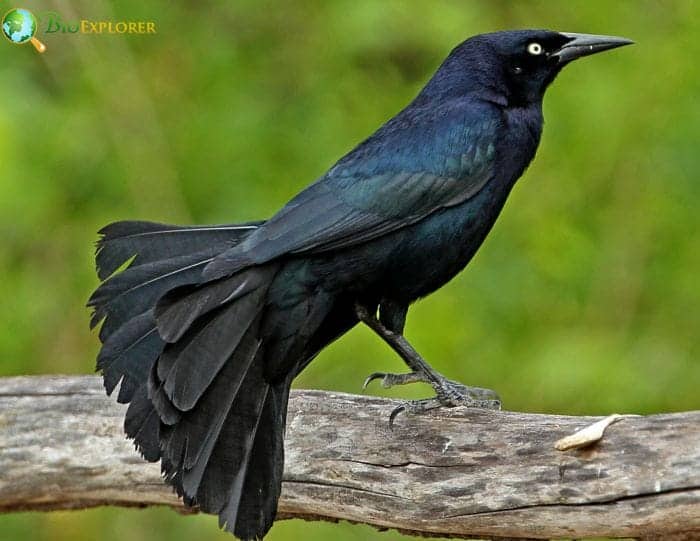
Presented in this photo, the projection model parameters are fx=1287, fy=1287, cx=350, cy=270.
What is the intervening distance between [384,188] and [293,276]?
0.41m

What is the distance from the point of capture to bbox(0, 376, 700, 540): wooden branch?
3.28 metres

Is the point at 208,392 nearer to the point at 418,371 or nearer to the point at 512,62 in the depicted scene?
the point at 418,371

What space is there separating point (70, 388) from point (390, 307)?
3.60ft

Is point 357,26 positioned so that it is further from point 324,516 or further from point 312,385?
point 324,516

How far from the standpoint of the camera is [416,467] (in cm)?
371

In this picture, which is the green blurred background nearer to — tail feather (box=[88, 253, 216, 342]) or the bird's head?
the bird's head

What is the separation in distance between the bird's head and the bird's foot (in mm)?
967

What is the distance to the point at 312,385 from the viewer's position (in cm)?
529

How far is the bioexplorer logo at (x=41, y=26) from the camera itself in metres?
5.84

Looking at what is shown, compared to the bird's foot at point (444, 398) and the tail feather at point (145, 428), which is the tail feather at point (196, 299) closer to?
the tail feather at point (145, 428)

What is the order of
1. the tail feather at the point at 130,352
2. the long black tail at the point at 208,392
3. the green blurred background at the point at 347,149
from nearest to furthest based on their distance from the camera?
the long black tail at the point at 208,392
the tail feather at the point at 130,352
the green blurred background at the point at 347,149

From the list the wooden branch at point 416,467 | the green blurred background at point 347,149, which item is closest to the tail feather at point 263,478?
the wooden branch at point 416,467

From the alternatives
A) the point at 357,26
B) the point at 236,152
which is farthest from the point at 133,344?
the point at 357,26

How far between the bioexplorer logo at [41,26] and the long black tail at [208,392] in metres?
2.30
